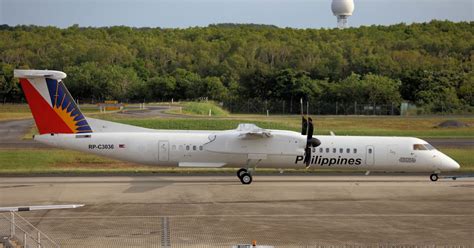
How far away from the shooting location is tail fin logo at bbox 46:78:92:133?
30688mm

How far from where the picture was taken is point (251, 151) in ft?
105

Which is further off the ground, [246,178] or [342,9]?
[342,9]

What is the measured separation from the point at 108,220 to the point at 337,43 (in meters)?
109

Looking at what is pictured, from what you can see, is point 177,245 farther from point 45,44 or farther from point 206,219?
point 45,44

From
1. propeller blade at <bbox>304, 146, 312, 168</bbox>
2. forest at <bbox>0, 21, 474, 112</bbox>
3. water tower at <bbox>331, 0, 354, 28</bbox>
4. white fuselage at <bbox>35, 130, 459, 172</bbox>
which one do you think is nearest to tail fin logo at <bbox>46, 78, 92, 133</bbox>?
white fuselage at <bbox>35, 130, 459, 172</bbox>

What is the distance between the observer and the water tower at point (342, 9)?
479 ft

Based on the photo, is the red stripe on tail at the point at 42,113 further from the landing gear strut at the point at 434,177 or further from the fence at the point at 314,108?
the fence at the point at 314,108

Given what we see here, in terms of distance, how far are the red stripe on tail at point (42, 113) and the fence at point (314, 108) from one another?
5140 cm

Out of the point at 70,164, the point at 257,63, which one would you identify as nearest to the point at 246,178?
the point at 70,164

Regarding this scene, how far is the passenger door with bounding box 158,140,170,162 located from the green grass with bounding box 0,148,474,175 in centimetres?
528

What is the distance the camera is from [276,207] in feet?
85.9

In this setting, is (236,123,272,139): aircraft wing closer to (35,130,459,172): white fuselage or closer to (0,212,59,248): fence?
(35,130,459,172): white fuselage

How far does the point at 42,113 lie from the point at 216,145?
8266mm

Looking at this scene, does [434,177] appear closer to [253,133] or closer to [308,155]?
[308,155]
